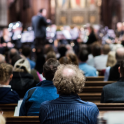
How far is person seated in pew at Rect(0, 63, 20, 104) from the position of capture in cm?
242

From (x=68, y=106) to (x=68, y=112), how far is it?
0.13 feet

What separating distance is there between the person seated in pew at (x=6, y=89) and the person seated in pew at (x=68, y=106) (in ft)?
2.83

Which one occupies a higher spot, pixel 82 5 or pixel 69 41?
pixel 82 5

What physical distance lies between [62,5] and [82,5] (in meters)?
1.39

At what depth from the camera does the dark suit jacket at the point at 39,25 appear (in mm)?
8539

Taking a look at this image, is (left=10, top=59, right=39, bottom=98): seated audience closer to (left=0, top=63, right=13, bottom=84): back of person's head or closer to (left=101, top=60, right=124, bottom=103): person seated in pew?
(left=0, top=63, right=13, bottom=84): back of person's head

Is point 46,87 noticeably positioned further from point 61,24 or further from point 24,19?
point 61,24

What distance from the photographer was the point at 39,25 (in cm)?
862

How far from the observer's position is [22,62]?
3219 mm

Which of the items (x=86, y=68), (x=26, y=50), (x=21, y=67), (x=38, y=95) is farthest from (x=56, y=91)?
(x=26, y=50)

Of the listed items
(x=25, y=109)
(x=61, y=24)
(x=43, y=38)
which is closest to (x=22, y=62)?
(x=25, y=109)

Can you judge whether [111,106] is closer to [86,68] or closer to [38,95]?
[38,95]

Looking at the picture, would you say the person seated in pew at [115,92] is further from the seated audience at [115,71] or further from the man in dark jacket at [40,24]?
the man in dark jacket at [40,24]

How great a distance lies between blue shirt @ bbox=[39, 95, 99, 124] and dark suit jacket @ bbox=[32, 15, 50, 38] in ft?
23.3
